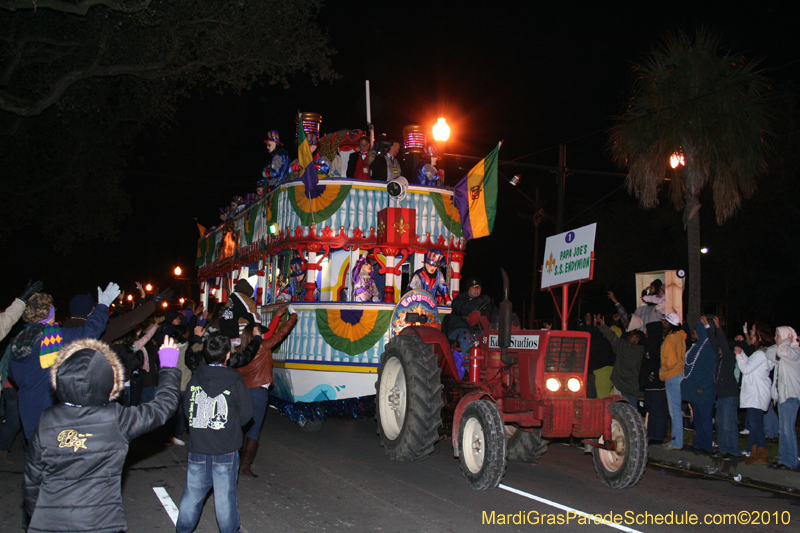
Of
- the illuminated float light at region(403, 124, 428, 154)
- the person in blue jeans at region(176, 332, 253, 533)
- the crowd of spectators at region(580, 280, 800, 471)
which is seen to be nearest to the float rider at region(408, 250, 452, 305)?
the illuminated float light at region(403, 124, 428, 154)

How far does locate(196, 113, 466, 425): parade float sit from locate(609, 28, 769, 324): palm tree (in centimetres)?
530

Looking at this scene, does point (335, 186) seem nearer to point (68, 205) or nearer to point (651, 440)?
point (651, 440)

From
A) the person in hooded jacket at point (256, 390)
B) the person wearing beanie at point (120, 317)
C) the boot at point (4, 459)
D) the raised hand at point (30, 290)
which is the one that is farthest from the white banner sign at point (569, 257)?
the boot at point (4, 459)

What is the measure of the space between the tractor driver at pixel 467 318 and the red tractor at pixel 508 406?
25 cm

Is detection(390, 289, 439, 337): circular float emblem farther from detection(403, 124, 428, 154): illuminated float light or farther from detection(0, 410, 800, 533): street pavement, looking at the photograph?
detection(403, 124, 428, 154): illuminated float light

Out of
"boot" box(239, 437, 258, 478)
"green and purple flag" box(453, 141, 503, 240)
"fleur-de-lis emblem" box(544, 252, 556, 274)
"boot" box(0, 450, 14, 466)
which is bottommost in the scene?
"boot" box(0, 450, 14, 466)

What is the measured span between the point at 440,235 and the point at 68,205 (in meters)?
14.4

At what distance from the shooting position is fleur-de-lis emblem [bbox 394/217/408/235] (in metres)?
10.7

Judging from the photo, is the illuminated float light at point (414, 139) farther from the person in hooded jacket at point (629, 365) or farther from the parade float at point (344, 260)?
the person in hooded jacket at point (629, 365)

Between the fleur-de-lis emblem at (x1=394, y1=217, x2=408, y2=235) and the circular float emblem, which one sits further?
the fleur-de-lis emblem at (x1=394, y1=217, x2=408, y2=235)

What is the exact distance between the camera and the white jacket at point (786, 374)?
27.0 ft

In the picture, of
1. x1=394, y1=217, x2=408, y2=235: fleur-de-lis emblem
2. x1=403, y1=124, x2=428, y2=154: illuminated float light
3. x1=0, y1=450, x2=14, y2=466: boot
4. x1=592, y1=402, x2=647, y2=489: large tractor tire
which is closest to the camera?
x1=592, y1=402, x2=647, y2=489: large tractor tire

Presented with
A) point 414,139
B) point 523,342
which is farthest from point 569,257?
point 414,139

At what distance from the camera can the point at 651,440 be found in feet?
32.1
